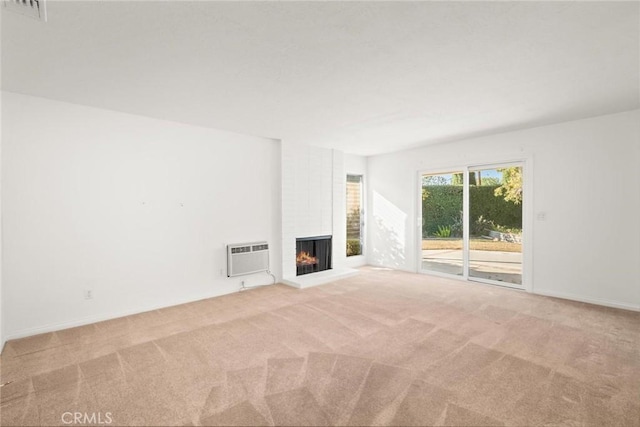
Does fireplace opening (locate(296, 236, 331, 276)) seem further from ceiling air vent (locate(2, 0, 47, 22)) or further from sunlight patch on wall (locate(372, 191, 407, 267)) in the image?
ceiling air vent (locate(2, 0, 47, 22))

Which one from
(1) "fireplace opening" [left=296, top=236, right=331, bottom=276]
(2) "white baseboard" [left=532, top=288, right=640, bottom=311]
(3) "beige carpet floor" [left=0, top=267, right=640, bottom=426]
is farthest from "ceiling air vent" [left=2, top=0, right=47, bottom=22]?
(2) "white baseboard" [left=532, top=288, right=640, bottom=311]

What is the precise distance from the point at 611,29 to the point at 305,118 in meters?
3.01

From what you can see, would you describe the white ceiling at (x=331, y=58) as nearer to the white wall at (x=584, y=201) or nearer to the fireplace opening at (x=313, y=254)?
the white wall at (x=584, y=201)

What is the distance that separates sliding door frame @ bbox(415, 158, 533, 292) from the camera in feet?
15.4

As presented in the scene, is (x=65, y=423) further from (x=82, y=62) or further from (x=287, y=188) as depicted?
(x=287, y=188)

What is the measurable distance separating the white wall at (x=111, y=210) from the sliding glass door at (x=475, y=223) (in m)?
3.63

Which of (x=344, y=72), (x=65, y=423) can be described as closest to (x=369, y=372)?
(x=65, y=423)

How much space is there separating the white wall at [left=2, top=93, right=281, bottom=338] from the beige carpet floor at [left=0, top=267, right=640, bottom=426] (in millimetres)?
415

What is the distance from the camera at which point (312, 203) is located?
233 inches

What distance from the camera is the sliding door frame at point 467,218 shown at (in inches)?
185

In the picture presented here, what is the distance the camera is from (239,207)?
4902 mm

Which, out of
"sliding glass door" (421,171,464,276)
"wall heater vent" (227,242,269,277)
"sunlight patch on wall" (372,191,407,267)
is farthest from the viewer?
"sunlight patch on wall" (372,191,407,267)

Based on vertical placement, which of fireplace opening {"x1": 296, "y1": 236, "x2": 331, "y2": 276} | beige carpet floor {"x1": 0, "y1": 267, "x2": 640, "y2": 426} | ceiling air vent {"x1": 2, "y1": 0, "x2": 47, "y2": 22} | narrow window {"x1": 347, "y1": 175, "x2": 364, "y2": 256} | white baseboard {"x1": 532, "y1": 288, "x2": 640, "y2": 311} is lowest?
beige carpet floor {"x1": 0, "y1": 267, "x2": 640, "y2": 426}

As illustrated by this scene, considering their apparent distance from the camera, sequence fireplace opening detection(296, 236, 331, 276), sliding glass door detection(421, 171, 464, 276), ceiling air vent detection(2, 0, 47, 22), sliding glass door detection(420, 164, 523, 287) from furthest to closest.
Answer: fireplace opening detection(296, 236, 331, 276) → sliding glass door detection(421, 171, 464, 276) → sliding glass door detection(420, 164, 523, 287) → ceiling air vent detection(2, 0, 47, 22)
